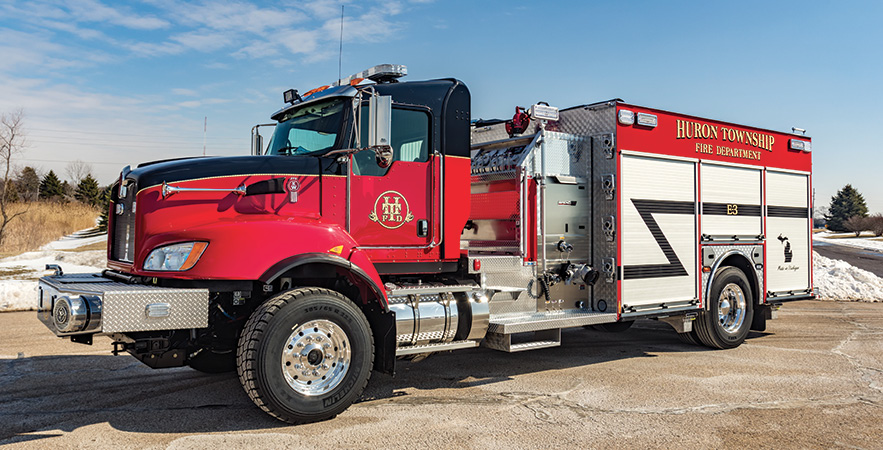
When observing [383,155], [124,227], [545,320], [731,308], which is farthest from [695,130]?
[124,227]

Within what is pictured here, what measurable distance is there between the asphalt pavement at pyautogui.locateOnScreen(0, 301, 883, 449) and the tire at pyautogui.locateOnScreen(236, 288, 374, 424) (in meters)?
0.22

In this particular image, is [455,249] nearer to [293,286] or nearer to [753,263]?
[293,286]

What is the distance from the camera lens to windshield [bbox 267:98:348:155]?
19.8ft

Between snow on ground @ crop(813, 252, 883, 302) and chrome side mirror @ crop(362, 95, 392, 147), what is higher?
chrome side mirror @ crop(362, 95, 392, 147)

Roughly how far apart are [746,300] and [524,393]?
4.67 metres

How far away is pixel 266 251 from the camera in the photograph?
511 cm

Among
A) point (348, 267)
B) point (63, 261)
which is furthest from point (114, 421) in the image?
point (63, 261)

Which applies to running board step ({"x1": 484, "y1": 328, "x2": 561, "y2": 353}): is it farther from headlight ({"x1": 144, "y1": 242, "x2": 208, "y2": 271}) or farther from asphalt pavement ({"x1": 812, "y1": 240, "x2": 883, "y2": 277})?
asphalt pavement ({"x1": 812, "y1": 240, "x2": 883, "y2": 277})

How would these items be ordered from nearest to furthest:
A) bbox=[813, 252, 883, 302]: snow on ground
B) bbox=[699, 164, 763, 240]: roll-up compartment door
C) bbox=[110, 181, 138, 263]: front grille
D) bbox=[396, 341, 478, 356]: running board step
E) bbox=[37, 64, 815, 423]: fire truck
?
bbox=[37, 64, 815, 423]: fire truck < bbox=[110, 181, 138, 263]: front grille < bbox=[396, 341, 478, 356]: running board step < bbox=[699, 164, 763, 240]: roll-up compartment door < bbox=[813, 252, 883, 302]: snow on ground

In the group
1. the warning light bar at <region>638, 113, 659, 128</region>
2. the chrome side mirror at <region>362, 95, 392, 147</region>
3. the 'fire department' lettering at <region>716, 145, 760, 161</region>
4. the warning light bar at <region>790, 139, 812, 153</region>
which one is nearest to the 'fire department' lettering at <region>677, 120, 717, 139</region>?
the 'fire department' lettering at <region>716, 145, 760, 161</region>

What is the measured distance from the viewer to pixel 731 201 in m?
9.12

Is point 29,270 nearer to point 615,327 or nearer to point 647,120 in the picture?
point 615,327

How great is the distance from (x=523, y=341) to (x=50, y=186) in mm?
65533

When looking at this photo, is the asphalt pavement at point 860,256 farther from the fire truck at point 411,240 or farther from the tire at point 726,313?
the fire truck at point 411,240
